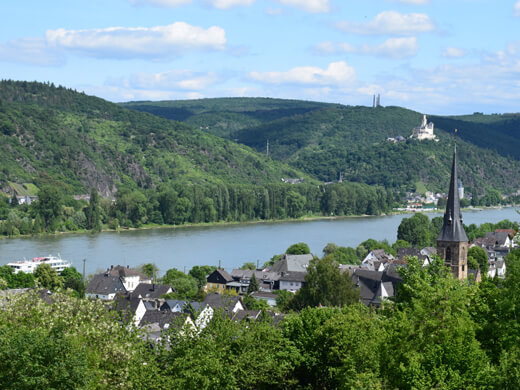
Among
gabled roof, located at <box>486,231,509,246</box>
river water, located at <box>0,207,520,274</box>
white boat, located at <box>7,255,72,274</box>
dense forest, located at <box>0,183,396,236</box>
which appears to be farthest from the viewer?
dense forest, located at <box>0,183,396,236</box>

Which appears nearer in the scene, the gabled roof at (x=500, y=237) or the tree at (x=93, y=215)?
the gabled roof at (x=500, y=237)

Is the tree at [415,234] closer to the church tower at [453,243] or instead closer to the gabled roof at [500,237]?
the gabled roof at [500,237]

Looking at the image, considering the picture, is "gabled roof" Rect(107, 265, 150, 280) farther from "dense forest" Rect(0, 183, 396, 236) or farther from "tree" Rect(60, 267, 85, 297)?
"dense forest" Rect(0, 183, 396, 236)

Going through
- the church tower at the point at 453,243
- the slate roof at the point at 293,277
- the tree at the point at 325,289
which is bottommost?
the slate roof at the point at 293,277

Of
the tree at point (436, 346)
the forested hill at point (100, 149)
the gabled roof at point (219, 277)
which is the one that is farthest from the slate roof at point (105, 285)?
the forested hill at point (100, 149)

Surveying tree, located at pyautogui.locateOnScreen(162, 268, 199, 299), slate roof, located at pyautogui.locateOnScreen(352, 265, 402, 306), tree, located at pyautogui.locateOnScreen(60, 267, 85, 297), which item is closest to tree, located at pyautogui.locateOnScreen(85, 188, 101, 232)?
tree, located at pyautogui.locateOnScreen(60, 267, 85, 297)

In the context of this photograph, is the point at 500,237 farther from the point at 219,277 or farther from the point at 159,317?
the point at 159,317
